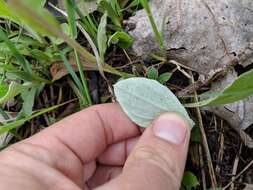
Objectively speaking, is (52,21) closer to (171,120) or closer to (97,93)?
(171,120)

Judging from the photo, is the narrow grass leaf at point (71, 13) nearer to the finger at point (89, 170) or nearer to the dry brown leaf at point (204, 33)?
the dry brown leaf at point (204, 33)

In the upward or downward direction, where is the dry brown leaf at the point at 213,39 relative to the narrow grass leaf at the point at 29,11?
downward

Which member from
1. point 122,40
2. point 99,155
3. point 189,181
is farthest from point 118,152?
point 122,40

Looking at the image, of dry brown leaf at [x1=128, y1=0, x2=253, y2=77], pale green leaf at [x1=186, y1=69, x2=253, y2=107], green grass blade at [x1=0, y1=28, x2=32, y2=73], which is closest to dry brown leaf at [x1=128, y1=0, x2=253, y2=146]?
dry brown leaf at [x1=128, y1=0, x2=253, y2=77]

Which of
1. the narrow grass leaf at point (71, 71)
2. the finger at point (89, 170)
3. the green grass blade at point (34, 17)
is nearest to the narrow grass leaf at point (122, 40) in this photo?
the narrow grass leaf at point (71, 71)

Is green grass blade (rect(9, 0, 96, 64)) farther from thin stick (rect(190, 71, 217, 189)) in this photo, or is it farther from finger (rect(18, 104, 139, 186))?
thin stick (rect(190, 71, 217, 189))

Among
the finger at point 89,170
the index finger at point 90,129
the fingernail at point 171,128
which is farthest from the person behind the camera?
the finger at point 89,170

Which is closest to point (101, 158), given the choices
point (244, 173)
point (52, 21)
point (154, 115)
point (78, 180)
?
point (78, 180)
